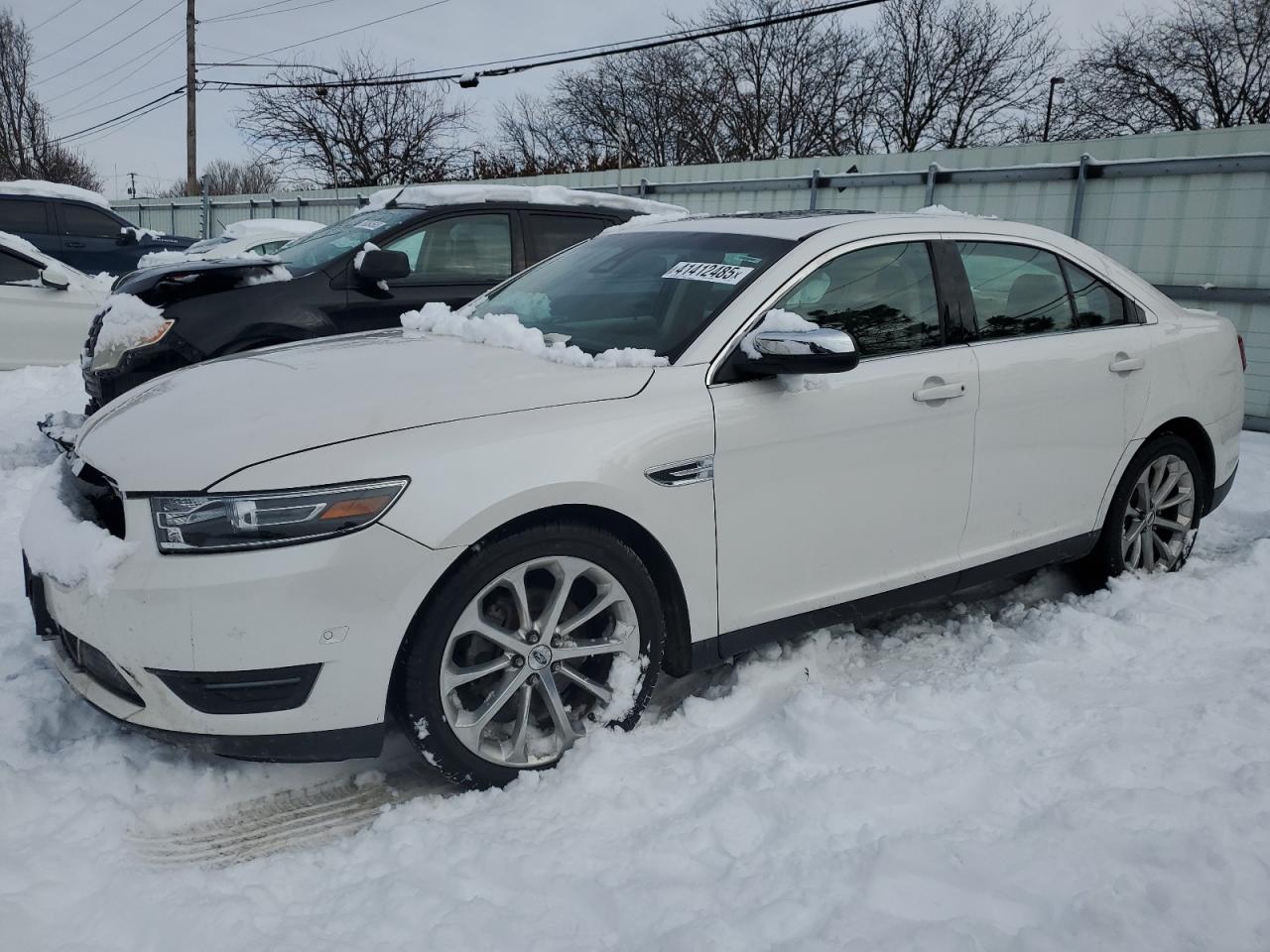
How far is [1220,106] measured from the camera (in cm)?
3017

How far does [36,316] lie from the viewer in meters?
8.30

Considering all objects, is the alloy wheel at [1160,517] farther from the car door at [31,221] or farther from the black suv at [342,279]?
the car door at [31,221]

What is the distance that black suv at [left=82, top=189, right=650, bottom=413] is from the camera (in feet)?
18.4

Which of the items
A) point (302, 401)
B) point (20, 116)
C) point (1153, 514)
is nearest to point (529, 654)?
point (302, 401)

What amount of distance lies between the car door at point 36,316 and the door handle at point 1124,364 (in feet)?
26.1

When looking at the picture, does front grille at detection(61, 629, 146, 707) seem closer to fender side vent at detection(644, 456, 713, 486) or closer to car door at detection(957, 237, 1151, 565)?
fender side vent at detection(644, 456, 713, 486)

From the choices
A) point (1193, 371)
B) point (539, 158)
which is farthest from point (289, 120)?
point (1193, 371)

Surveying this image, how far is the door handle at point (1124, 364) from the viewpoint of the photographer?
4.03 metres

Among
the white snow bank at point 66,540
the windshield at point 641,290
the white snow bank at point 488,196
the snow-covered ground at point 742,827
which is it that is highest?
the white snow bank at point 488,196

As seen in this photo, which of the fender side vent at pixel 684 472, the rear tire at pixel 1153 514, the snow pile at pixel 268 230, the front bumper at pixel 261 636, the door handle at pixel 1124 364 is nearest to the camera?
the front bumper at pixel 261 636

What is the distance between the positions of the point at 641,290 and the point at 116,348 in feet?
11.7

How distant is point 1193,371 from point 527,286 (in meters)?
2.93

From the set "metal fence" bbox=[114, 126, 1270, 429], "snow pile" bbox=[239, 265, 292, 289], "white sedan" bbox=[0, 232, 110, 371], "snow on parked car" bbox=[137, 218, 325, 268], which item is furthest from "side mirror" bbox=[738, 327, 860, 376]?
"snow on parked car" bbox=[137, 218, 325, 268]

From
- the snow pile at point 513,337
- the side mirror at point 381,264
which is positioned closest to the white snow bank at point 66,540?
the snow pile at point 513,337
